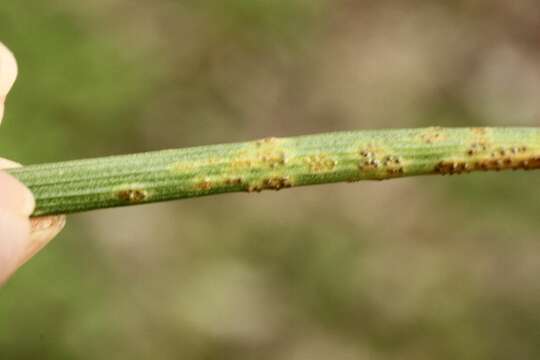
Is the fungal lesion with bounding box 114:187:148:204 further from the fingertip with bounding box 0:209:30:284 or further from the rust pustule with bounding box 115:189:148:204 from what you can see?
the fingertip with bounding box 0:209:30:284

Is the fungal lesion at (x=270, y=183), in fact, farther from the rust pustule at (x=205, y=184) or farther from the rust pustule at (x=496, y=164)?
the rust pustule at (x=496, y=164)

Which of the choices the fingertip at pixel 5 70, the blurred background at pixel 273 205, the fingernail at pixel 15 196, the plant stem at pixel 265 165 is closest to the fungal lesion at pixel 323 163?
the plant stem at pixel 265 165

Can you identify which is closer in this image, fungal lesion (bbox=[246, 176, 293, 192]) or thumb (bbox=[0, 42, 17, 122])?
fungal lesion (bbox=[246, 176, 293, 192])

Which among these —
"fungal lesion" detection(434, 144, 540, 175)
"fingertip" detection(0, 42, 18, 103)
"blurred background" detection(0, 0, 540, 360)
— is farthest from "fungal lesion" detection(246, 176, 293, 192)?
"blurred background" detection(0, 0, 540, 360)

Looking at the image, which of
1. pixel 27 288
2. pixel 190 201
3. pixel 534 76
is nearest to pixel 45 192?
pixel 27 288

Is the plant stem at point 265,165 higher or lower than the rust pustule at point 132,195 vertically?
higher

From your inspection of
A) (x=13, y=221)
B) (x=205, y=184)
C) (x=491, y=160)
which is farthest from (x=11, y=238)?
(x=491, y=160)
